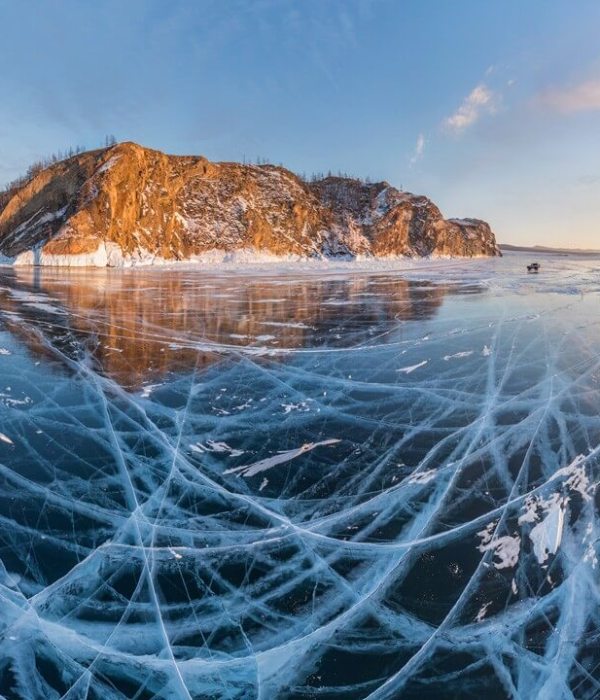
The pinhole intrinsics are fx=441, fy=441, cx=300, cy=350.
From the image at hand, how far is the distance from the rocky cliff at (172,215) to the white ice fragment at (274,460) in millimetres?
53131

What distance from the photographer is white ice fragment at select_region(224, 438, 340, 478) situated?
4102 millimetres

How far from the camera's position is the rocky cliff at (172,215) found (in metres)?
53.8

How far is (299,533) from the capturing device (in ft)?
10.7

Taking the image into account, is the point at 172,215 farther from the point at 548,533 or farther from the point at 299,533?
the point at 548,533

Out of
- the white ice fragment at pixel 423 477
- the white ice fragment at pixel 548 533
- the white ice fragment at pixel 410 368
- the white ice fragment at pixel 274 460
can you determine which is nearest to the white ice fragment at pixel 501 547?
the white ice fragment at pixel 548 533

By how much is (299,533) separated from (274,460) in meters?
1.10

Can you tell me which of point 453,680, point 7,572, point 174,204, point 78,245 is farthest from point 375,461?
point 174,204

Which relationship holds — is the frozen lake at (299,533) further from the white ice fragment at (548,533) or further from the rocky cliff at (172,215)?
the rocky cliff at (172,215)

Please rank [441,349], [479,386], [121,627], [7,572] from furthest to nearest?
[441,349], [479,386], [7,572], [121,627]

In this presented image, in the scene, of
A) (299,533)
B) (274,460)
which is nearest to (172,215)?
(274,460)

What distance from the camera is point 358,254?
8069 centimetres

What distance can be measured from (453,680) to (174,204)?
70.1 meters

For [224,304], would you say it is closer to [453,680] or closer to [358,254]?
[453,680]

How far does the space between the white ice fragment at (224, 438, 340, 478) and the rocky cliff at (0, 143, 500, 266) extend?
53.1 meters
